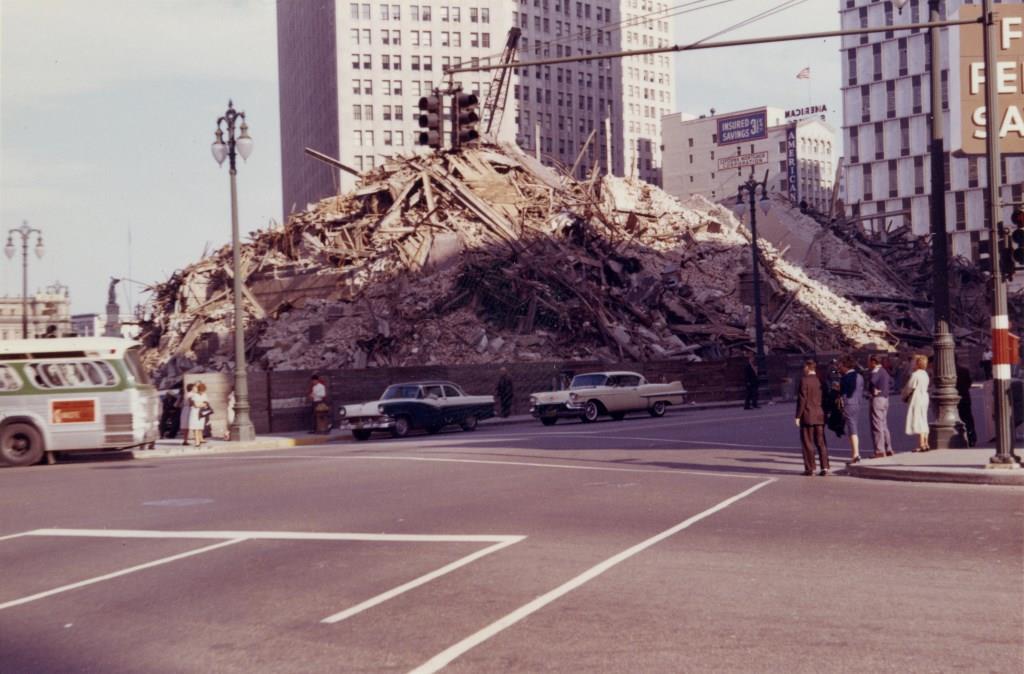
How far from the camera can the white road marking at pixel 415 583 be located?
8469 millimetres

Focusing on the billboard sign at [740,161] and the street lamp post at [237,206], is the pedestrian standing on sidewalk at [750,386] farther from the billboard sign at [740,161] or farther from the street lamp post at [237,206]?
the billboard sign at [740,161]

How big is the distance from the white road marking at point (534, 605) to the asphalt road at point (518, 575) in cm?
3

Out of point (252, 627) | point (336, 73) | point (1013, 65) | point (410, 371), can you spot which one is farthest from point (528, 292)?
point (336, 73)

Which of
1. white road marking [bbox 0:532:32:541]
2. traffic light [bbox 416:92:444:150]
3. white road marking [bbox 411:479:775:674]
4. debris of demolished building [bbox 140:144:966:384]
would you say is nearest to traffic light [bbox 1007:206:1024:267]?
white road marking [bbox 411:479:775:674]

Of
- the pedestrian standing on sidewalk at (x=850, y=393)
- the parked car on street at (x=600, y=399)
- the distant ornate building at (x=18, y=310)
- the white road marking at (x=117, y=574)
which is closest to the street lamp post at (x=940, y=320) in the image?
the pedestrian standing on sidewalk at (x=850, y=393)

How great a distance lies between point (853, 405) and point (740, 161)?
433 feet

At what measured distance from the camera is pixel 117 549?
39.4 feet

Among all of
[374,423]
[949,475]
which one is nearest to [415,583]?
[949,475]

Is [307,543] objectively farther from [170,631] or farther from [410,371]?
[410,371]

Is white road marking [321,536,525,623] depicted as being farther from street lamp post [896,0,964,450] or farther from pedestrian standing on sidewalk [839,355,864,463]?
street lamp post [896,0,964,450]

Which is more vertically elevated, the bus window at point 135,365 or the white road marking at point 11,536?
the bus window at point 135,365

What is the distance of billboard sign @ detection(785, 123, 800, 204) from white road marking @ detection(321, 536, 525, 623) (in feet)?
492

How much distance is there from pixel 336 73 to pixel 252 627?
13491cm

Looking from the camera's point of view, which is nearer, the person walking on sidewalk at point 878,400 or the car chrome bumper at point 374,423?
the person walking on sidewalk at point 878,400
